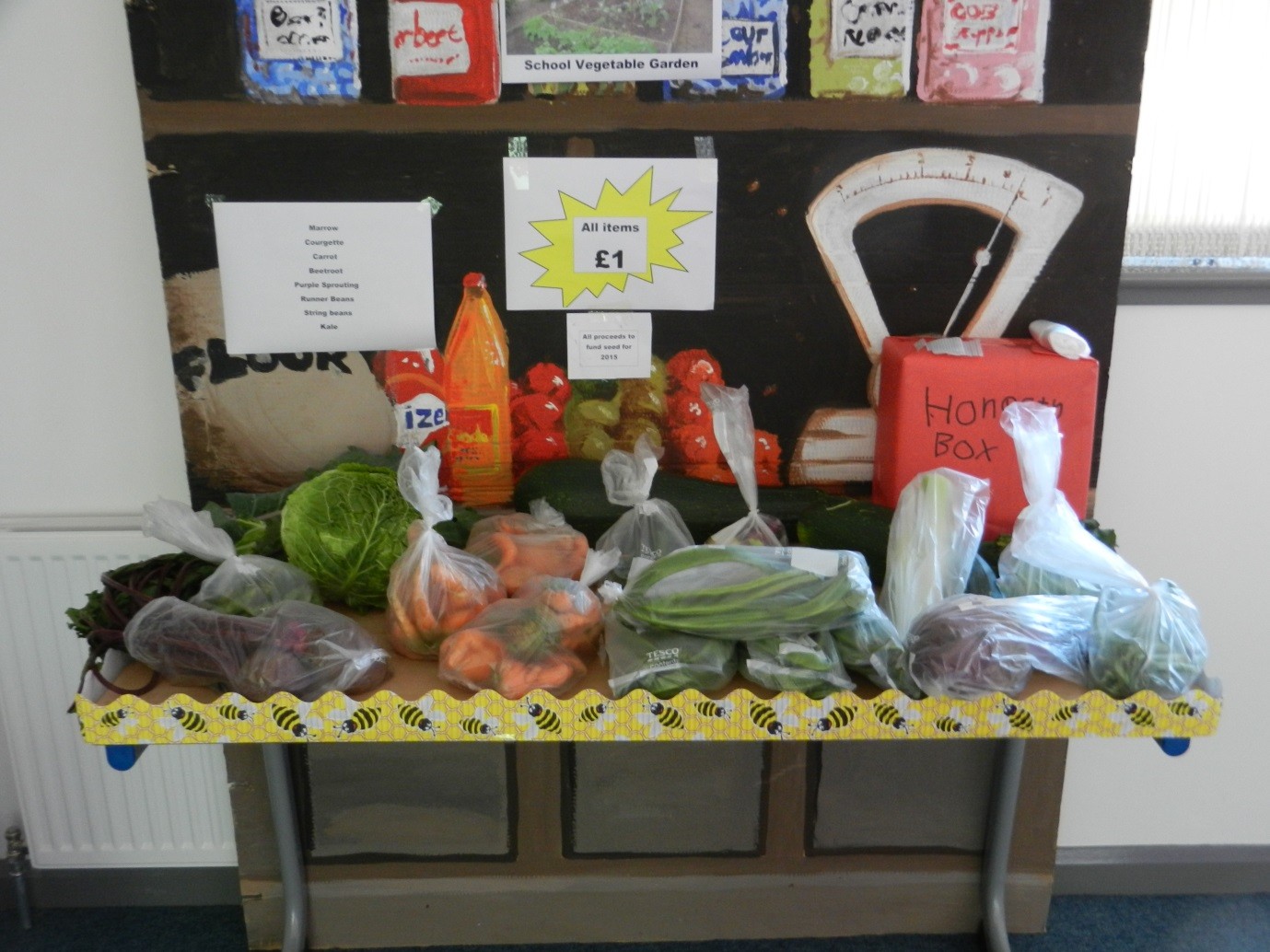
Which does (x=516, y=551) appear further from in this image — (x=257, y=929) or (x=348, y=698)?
(x=257, y=929)

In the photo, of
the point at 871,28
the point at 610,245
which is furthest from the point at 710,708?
the point at 871,28

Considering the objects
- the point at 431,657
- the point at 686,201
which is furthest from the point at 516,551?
the point at 686,201

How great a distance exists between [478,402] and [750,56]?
60 centimetres

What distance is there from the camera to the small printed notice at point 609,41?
4.44ft

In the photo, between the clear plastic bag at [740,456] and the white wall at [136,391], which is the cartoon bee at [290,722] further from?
the white wall at [136,391]

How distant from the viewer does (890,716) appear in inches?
42.8

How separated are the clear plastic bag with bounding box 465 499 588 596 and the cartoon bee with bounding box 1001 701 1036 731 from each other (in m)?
0.50

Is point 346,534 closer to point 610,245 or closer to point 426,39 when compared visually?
point 610,245

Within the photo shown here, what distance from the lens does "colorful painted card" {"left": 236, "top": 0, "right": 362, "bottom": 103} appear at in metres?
1.35

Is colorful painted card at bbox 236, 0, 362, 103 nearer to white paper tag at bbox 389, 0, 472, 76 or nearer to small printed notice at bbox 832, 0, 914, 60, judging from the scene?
white paper tag at bbox 389, 0, 472, 76

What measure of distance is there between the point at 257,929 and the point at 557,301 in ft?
3.88

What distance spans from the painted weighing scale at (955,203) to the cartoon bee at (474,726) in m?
0.74

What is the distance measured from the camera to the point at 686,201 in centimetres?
142

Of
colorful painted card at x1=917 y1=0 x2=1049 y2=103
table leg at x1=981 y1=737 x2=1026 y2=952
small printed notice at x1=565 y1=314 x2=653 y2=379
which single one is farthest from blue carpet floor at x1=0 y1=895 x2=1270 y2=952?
colorful painted card at x1=917 y1=0 x2=1049 y2=103
